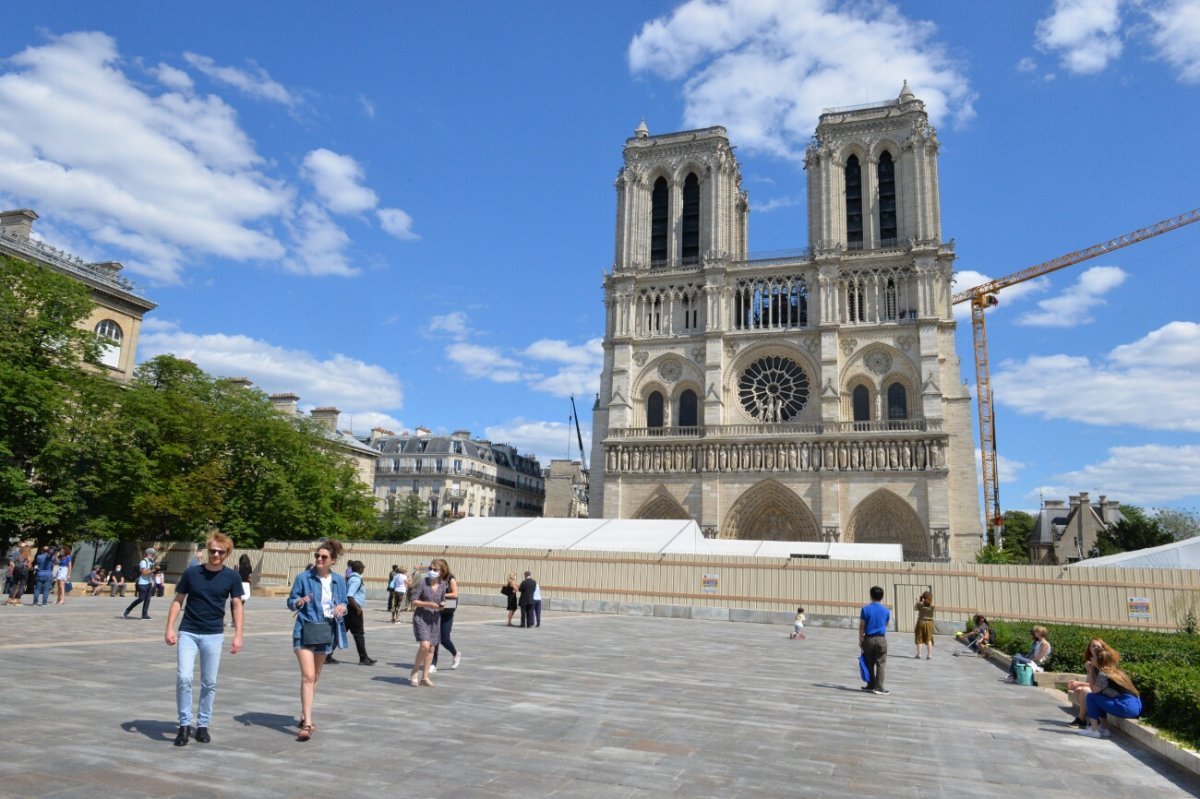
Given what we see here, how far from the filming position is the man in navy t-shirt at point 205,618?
19.3 ft

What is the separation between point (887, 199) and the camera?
1815 inches

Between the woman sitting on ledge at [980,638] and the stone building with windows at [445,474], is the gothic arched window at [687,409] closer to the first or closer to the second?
the stone building with windows at [445,474]

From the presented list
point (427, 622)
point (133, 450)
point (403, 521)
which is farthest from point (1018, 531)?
point (427, 622)

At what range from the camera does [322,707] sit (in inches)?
296

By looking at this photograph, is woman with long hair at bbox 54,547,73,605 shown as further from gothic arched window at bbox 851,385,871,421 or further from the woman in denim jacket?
gothic arched window at bbox 851,385,871,421

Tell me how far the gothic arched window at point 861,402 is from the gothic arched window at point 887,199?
848 cm

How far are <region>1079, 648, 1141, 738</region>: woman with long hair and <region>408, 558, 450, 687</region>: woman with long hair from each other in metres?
6.79

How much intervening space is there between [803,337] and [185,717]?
41.8 metres

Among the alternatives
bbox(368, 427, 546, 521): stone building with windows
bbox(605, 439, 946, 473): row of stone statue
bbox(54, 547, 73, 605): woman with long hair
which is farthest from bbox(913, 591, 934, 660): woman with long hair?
bbox(368, 427, 546, 521): stone building with windows

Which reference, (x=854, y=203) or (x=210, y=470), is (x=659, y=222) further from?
(x=210, y=470)

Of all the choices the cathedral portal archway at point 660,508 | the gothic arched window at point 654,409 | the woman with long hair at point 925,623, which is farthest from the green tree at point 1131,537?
the woman with long hair at point 925,623

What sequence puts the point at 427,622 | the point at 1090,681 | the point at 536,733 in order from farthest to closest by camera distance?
1. the point at 427,622
2. the point at 1090,681
3. the point at 536,733

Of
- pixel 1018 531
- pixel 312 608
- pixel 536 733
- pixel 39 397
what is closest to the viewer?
pixel 312 608

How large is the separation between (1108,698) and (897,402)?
120ft
